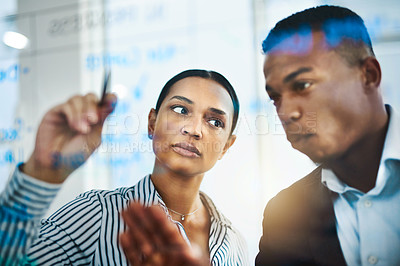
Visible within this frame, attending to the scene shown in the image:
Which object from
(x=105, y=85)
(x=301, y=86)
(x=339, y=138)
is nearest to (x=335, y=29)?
(x=301, y=86)

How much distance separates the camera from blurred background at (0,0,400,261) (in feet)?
3.60

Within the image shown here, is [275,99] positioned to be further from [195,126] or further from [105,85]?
[105,85]

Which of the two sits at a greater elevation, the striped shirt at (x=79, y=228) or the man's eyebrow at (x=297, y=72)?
the man's eyebrow at (x=297, y=72)

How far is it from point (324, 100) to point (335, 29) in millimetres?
242

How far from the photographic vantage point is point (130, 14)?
123cm

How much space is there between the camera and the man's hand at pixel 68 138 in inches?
46.3

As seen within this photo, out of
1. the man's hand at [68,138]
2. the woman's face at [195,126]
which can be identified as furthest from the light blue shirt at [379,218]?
the man's hand at [68,138]

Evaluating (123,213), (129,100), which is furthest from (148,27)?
(123,213)

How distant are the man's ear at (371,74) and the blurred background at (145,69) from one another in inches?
1.1

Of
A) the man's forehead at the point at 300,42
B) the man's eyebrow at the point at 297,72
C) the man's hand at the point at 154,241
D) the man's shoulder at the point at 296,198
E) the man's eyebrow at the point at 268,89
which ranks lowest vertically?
the man's hand at the point at 154,241

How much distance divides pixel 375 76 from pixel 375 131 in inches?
7.1

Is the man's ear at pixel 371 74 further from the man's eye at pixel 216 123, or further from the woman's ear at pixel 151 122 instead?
the woman's ear at pixel 151 122

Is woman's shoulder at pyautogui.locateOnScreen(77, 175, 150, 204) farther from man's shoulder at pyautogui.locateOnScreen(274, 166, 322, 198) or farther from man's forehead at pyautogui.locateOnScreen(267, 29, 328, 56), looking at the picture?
man's forehead at pyautogui.locateOnScreen(267, 29, 328, 56)

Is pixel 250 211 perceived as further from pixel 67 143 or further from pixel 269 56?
pixel 67 143
